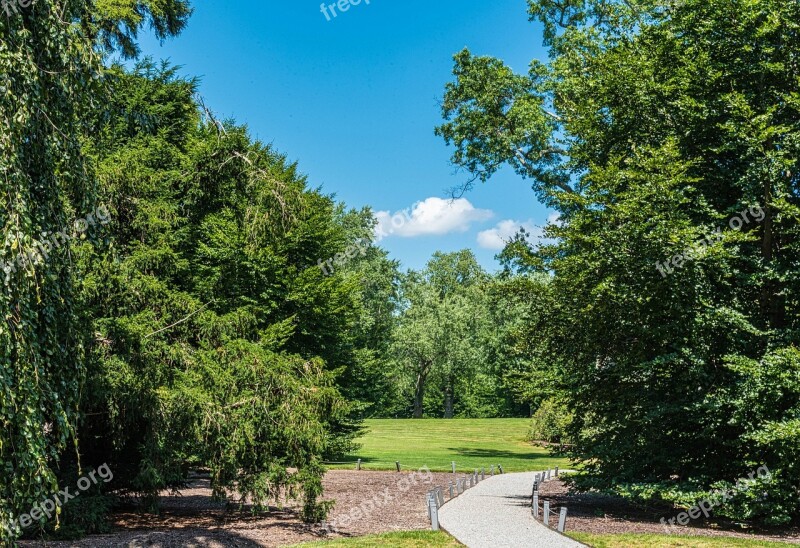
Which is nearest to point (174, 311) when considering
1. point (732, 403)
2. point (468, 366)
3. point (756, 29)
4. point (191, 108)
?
point (191, 108)

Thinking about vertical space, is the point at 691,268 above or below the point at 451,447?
above

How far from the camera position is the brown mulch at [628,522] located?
44.0ft

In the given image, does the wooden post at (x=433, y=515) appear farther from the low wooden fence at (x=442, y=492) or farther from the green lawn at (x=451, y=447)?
the green lawn at (x=451, y=447)

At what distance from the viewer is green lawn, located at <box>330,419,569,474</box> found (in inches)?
1277

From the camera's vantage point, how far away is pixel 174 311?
14719 millimetres

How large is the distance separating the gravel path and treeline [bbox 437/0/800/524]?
78.1 inches

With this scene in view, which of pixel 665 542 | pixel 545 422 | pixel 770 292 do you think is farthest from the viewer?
pixel 545 422

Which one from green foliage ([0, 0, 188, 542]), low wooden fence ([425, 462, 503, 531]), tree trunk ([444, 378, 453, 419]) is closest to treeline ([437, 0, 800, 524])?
low wooden fence ([425, 462, 503, 531])

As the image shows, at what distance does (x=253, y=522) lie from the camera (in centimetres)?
1530

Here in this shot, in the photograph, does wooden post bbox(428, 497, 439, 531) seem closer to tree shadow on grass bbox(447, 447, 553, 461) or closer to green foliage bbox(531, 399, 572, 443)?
tree shadow on grass bbox(447, 447, 553, 461)

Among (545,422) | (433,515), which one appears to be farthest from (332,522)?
(545,422)

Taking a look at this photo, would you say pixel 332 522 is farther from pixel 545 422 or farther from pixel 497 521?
pixel 545 422

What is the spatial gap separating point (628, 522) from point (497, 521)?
300cm

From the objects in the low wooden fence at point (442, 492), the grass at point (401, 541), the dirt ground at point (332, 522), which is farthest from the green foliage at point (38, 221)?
the low wooden fence at point (442, 492)
